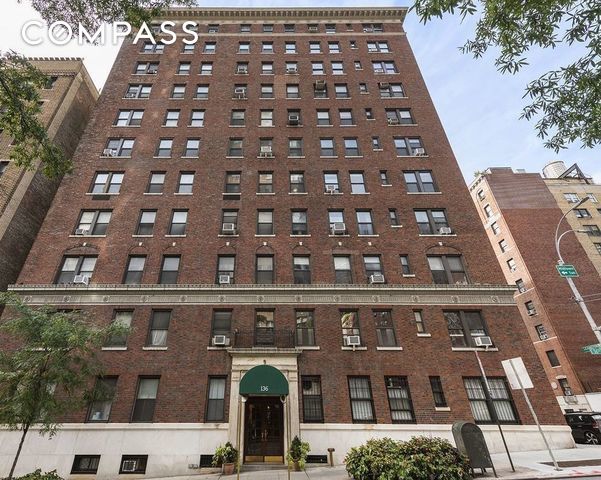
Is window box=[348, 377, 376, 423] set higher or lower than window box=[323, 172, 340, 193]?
lower

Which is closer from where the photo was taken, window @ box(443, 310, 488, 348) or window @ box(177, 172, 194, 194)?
window @ box(443, 310, 488, 348)

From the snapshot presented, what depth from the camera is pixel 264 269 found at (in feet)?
70.5

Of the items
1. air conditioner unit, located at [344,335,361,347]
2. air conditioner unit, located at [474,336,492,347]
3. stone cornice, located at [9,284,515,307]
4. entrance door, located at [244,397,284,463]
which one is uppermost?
stone cornice, located at [9,284,515,307]

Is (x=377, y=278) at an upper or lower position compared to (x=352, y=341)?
upper

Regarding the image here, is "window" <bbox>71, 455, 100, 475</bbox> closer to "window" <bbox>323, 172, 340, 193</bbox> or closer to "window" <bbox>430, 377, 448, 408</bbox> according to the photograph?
"window" <bbox>430, 377, 448, 408</bbox>

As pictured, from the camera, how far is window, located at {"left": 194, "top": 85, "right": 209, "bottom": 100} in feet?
98.5

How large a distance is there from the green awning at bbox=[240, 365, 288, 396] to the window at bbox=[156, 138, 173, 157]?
18.4 meters

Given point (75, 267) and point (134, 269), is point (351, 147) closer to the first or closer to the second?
point (134, 269)

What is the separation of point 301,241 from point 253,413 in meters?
10.3

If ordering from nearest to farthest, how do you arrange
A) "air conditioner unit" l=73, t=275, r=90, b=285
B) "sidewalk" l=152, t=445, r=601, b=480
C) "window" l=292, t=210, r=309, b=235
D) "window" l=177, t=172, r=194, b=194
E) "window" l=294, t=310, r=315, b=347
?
"sidewalk" l=152, t=445, r=601, b=480
"window" l=294, t=310, r=315, b=347
"air conditioner unit" l=73, t=275, r=90, b=285
"window" l=292, t=210, r=309, b=235
"window" l=177, t=172, r=194, b=194

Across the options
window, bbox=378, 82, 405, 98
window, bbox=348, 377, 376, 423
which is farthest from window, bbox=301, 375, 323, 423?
window, bbox=378, 82, 405, 98

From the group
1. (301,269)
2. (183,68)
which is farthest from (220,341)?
(183,68)

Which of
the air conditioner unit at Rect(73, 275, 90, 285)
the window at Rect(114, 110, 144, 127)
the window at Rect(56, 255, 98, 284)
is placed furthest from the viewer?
the window at Rect(114, 110, 144, 127)

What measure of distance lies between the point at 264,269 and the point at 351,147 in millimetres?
12422
